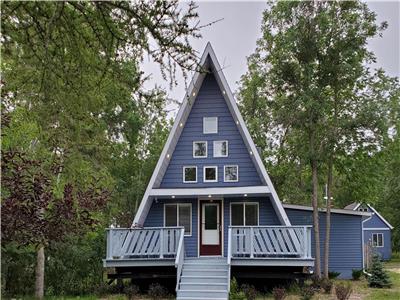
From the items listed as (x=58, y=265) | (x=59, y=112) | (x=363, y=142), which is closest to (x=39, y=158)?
(x=59, y=112)

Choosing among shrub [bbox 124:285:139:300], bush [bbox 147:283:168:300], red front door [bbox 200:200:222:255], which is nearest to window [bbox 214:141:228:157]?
red front door [bbox 200:200:222:255]

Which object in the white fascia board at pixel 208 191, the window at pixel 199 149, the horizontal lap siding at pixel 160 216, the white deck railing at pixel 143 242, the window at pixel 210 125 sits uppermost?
the window at pixel 210 125

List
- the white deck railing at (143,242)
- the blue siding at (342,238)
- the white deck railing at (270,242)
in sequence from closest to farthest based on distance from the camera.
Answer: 1. the white deck railing at (270,242)
2. the white deck railing at (143,242)
3. the blue siding at (342,238)

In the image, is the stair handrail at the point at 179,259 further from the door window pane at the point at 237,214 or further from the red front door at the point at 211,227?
the door window pane at the point at 237,214

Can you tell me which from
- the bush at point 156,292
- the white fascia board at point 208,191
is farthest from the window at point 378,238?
the bush at point 156,292

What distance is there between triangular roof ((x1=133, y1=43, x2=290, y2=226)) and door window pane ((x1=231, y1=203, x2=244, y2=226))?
112 cm

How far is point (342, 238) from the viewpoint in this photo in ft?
65.9

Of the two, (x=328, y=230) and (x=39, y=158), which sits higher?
(x=39, y=158)

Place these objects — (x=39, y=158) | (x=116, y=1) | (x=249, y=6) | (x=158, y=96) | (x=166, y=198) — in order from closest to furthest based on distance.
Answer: (x=116, y=1), (x=158, y=96), (x=249, y=6), (x=39, y=158), (x=166, y=198)

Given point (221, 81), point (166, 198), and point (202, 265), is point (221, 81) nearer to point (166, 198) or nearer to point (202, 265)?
point (166, 198)

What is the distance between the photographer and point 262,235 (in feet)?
47.8

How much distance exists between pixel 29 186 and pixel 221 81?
992cm

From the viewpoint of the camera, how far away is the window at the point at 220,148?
16547mm

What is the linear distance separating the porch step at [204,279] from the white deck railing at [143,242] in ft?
2.13
